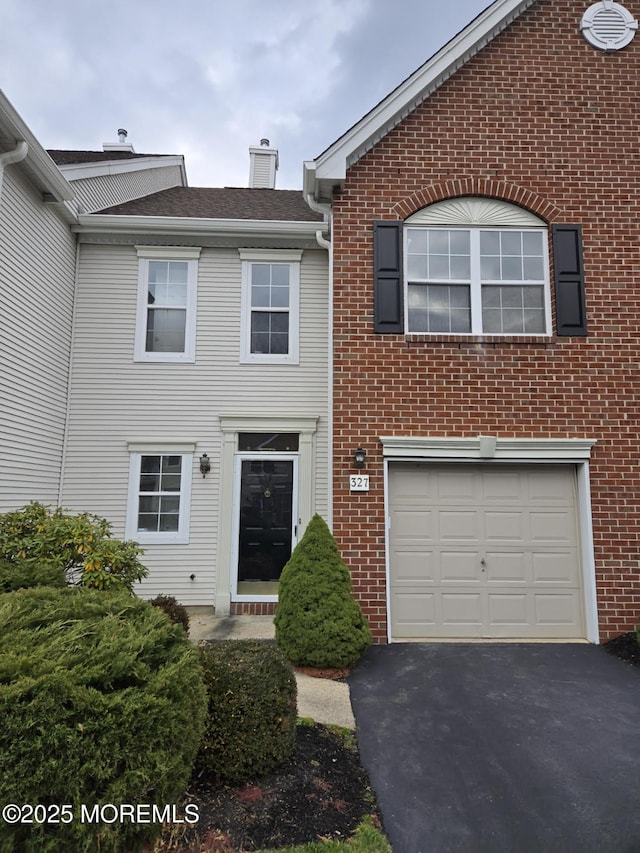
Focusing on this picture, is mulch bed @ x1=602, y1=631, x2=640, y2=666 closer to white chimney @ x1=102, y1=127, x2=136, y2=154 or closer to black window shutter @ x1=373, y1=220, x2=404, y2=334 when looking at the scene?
black window shutter @ x1=373, y1=220, x2=404, y2=334

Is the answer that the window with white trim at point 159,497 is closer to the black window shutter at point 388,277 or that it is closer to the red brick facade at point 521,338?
the red brick facade at point 521,338

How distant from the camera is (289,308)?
8477 millimetres

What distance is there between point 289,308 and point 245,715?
21.5 ft

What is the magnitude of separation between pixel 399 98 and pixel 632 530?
6592 millimetres

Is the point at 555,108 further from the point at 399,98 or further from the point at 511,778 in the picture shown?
the point at 511,778

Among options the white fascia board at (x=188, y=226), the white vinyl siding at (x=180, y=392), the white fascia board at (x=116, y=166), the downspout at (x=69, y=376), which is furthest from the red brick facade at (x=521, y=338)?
the white fascia board at (x=116, y=166)

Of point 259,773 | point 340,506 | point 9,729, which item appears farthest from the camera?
point 340,506

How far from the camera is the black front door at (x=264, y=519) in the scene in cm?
787

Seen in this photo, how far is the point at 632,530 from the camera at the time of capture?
6320 millimetres

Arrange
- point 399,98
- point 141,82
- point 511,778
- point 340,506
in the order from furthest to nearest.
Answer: point 141,82, point 399,98, point 340,506, point 511,778

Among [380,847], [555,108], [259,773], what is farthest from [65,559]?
[555,108]

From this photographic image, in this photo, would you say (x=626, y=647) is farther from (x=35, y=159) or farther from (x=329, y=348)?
(x=35, y=159)

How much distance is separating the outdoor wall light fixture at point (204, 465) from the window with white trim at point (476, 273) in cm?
386

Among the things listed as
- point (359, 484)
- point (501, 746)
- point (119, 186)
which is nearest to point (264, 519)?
point (359, 484)
